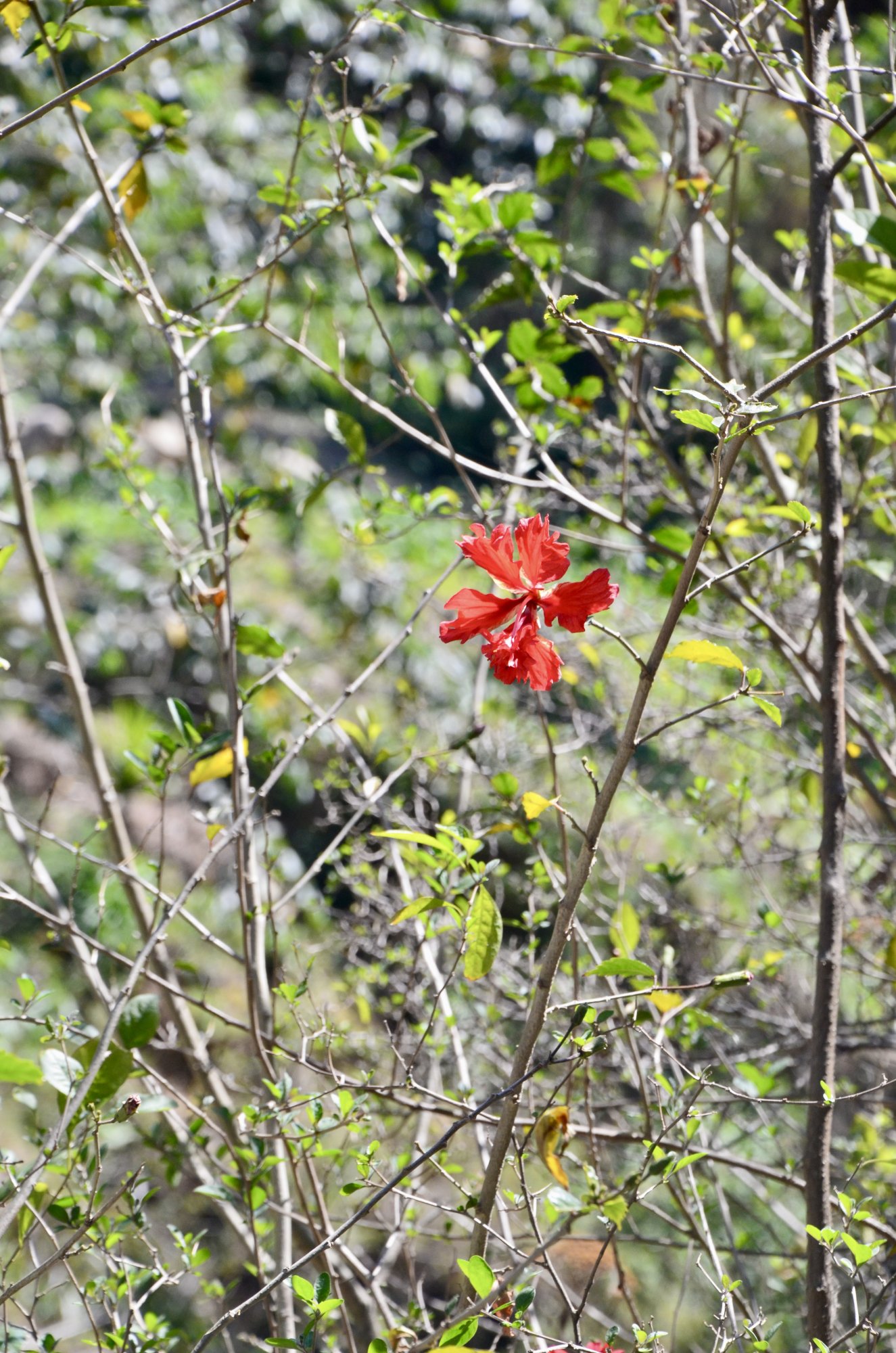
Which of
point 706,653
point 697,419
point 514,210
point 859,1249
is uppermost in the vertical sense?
point 514,210

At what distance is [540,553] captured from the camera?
804 mm

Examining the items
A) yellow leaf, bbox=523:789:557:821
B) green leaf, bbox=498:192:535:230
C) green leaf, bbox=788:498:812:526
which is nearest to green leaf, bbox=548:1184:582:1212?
yellow leaf, bbox=523:789:557:821

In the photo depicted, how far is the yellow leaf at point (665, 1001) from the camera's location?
1.04 meters

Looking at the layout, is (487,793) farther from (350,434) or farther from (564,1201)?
(564,1201)

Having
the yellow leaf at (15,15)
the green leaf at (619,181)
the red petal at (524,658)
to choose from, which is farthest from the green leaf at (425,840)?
the green leaf at (619,181)

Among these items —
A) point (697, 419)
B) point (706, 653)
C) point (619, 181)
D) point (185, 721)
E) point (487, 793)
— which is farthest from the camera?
point (487, 793)

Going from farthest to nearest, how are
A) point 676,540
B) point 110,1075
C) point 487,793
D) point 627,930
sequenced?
point 487,793 < point 676,540 < point 627,930 < point 110,1075

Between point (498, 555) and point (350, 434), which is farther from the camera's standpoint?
point (350, 434)

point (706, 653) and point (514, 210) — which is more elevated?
point (514, 210)

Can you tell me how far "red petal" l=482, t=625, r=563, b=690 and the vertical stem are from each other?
35 centimetres

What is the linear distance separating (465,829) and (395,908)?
920 mm

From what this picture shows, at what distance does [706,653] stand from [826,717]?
13.8 inches

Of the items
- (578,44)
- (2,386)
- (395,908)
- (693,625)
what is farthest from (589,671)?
(2,386)

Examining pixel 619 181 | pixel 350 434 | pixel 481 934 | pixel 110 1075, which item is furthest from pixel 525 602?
pixel 619 181
